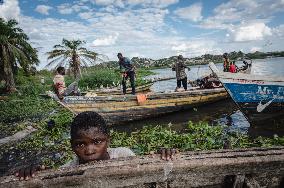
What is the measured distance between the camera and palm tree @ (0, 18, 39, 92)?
86.4ft

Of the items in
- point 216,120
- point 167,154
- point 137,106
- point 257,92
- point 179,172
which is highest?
point 167,154

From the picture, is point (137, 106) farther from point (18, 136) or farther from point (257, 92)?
point (257, 92)

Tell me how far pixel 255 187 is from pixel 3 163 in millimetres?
7503

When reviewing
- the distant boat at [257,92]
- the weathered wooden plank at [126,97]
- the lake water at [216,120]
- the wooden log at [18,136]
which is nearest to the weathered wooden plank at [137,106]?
the weathered wooden plank at [126,97]

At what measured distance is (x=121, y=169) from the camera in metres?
1.72

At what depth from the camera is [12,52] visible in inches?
1057

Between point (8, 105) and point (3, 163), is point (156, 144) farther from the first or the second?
point (8, 105)

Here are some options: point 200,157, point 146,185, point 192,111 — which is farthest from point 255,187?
point 192,111

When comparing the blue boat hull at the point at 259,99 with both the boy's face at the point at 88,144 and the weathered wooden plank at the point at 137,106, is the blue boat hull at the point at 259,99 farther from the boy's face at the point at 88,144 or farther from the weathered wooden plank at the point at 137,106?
the boy's face at the point at 88,144

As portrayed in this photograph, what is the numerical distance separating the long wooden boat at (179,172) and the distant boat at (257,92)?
7.53 metres

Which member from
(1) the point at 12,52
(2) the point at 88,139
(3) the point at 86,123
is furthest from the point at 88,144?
(1) the point at 12,52

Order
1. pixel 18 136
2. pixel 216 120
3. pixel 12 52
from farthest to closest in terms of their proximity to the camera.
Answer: pixel 12 52
pixel 216 120
pixel 18 136

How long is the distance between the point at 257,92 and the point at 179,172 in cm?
810

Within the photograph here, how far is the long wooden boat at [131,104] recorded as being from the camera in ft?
36.3
